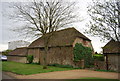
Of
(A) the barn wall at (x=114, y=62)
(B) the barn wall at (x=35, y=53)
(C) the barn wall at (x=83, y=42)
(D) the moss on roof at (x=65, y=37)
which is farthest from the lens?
(B) the barn wall at (x=35, y=53)

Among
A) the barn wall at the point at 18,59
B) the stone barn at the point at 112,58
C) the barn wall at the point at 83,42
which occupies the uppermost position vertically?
the barn wall at the point at 83,42

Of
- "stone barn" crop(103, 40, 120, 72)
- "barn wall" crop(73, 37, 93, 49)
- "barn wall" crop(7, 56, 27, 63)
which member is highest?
"barn wall" crop(73, 37, 93, 49)

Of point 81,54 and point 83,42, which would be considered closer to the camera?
point 81,54

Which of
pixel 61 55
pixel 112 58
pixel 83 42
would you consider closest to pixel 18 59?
pixel 61 55

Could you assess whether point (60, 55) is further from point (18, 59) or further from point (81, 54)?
point (18, 59)

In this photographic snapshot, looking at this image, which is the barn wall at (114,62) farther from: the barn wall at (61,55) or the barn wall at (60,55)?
the barn wall at (61,55)

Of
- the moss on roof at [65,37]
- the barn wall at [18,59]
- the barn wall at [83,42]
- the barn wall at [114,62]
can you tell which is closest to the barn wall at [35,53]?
the moss on roof at [65,37]

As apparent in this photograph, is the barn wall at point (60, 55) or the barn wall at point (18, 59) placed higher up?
the barn wall at point (60, 55)

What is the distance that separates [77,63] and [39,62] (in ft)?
36.5

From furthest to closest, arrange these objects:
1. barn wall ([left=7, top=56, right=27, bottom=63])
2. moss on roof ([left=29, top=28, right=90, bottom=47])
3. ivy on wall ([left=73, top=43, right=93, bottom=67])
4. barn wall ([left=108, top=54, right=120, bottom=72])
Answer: barn wall ([left=7, top=56, right=27, bottom=63]) < moss on roof ([left=29, top=28, right=90, bottom=47]) < ivy on wall ([left=73, top=43, right=93, bottom=67]) < barn wall ([left=108, top=54, right=120, bottom=72])

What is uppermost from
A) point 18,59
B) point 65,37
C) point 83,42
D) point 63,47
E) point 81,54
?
point 65,37

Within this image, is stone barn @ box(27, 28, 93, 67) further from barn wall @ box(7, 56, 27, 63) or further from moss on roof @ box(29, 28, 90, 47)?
barn wall @ box(7, 56, 27, 63)

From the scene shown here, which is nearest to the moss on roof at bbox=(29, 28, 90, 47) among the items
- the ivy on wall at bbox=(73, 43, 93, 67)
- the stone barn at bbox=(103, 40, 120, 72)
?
the ivy on wall at bbox=(73, 43, 93, 67)

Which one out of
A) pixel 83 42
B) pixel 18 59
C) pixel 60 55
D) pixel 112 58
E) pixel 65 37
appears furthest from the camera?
pixel 18 59
